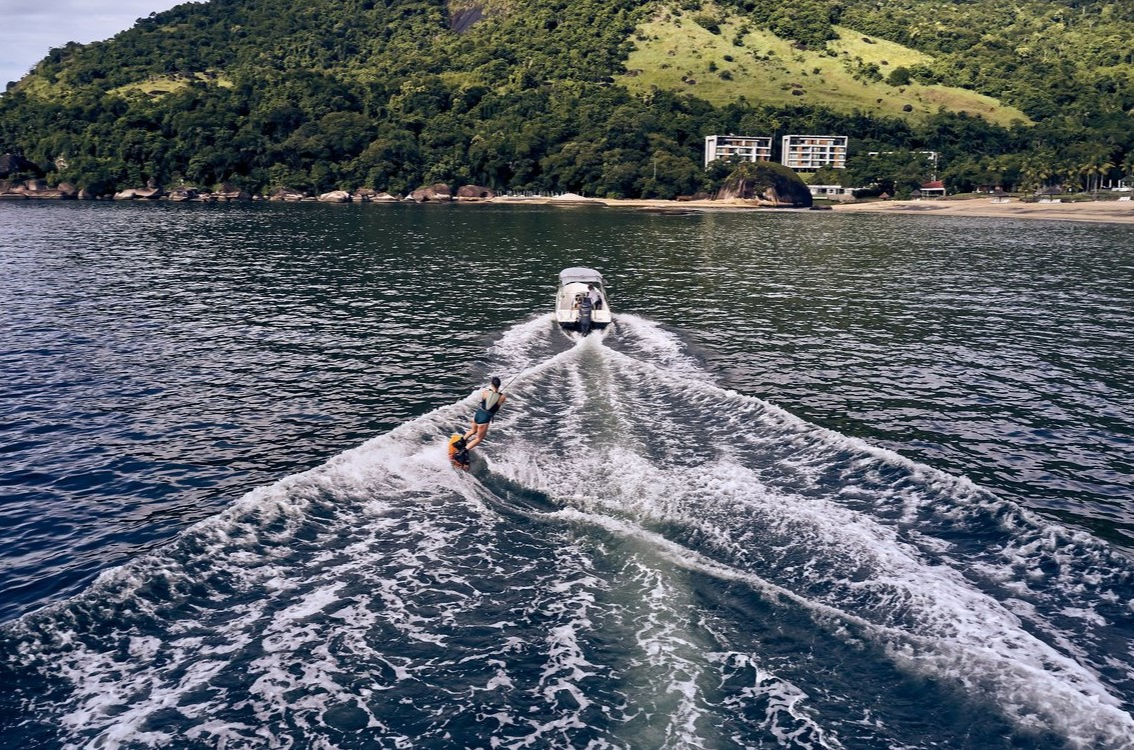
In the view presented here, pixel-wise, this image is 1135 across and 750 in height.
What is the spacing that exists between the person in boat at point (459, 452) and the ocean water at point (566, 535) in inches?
25.3

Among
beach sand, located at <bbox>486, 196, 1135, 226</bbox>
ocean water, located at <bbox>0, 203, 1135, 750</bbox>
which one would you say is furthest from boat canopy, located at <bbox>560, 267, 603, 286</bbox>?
beach sand, located at <bbox>486, 196, 1135, 226</bbox>

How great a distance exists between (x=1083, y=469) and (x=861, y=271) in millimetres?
53480

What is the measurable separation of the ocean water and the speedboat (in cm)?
170

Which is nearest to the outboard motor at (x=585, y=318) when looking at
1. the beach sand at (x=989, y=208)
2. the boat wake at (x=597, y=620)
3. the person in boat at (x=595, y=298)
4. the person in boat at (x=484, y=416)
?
the person in boat at (x=595, y=298)

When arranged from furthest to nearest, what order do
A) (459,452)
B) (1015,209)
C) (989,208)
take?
(989,208), (1015,209), (459,452)

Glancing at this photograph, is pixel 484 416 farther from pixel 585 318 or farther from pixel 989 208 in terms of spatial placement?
pixel 989 208

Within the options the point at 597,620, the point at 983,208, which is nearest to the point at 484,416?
the point at 597,620

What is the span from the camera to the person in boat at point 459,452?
81.3 ft

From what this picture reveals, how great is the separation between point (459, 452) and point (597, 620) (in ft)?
32.0

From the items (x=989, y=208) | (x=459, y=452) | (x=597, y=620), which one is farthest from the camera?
(x=989, y=208)

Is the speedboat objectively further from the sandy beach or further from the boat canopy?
the sandy beach

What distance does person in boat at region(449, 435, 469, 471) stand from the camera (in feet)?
81.3

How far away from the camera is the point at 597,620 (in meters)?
16.7

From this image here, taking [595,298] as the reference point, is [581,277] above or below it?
above
